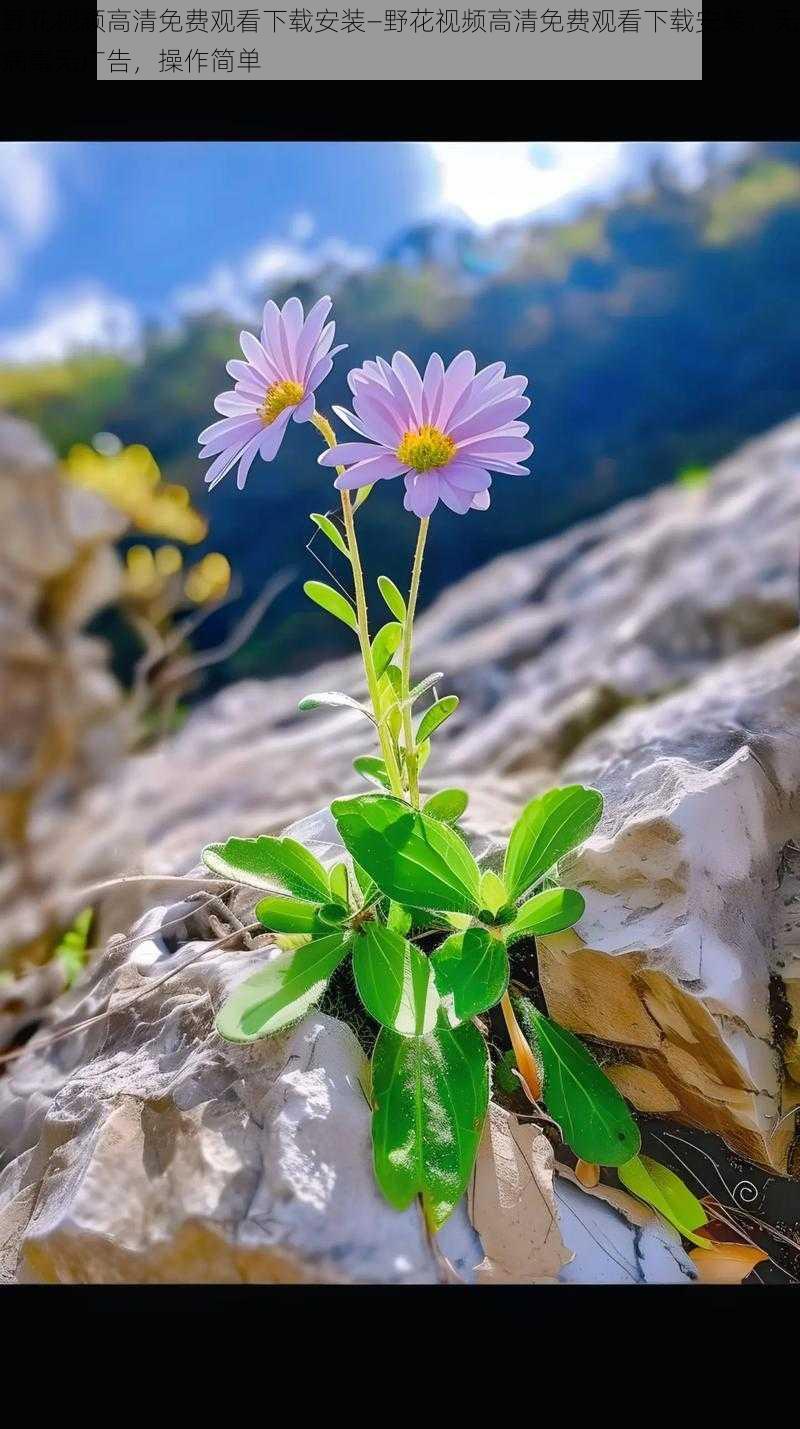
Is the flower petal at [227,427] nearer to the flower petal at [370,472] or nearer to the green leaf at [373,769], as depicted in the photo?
the flower petal at [370,472]

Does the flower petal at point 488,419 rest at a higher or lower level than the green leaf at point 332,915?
higher

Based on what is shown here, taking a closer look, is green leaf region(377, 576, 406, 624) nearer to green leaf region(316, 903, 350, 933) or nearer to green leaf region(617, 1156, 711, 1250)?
green leaf region(316, 903, 350, 933)

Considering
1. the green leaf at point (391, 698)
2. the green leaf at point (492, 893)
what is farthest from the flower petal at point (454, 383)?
the green leaf at point (492, 893)

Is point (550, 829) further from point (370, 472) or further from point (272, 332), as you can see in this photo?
point (272, 332)

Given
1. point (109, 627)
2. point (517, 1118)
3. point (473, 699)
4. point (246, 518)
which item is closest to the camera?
point (517, 1118)

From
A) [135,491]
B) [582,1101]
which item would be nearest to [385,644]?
[582,1101]
